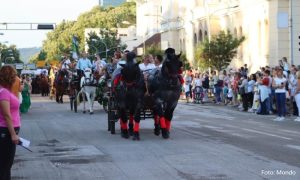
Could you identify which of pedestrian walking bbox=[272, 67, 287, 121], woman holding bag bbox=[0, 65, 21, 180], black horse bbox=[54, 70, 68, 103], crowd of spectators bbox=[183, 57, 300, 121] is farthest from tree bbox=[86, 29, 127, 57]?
woman holding bag bbox=[0, 65, 21, 180]

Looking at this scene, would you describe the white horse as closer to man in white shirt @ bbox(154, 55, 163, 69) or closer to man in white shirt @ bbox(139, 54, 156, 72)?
man in white shirt @ bbox(139, 54, 156, 72)

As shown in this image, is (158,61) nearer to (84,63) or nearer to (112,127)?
(112,127)

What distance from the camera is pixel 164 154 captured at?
13.1 m

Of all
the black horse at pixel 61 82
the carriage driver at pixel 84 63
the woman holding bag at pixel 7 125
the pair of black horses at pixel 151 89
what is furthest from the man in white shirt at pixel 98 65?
the woman holding bag at pixel 7 125

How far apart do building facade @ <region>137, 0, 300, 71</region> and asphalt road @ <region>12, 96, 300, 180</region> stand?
23929 mm

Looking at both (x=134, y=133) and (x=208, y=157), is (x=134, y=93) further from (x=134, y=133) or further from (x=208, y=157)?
(x=208, y=157)

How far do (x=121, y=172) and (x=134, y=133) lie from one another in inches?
194

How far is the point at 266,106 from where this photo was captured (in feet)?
90.1

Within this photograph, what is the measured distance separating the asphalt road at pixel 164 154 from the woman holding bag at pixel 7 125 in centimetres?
201

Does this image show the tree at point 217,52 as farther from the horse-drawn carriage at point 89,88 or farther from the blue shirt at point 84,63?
the blue shirt at point 84,63

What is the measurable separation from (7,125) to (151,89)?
25.1ft

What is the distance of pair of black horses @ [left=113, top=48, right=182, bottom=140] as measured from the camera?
1558 centimetres

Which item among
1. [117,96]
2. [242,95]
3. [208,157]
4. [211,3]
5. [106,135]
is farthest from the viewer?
[211,3]

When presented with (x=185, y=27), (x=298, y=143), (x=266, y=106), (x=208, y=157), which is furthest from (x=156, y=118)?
(x=185, y=27)
